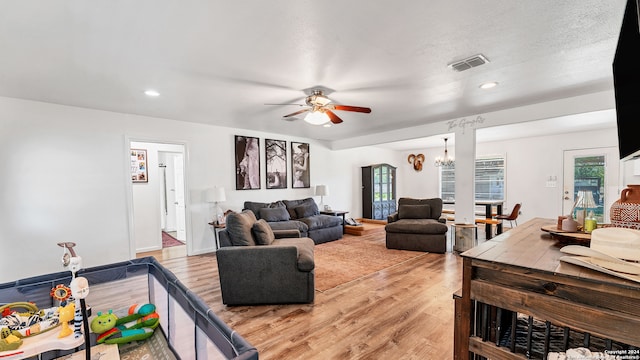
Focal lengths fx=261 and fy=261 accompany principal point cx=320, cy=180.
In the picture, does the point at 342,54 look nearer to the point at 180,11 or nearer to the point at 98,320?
the point at 180,11

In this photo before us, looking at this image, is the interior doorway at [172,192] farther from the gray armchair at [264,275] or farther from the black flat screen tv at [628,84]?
the black flat screen tv at [628,84]

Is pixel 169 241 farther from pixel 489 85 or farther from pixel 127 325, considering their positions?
pixel 489 85

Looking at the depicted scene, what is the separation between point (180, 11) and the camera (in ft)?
5.41

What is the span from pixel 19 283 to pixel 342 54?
2705mm

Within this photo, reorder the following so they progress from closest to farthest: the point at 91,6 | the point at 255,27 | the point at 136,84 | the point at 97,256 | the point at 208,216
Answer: the point at 91,6, the point at 255,27, the point at 136,84, the point at 97,256, the point at 208,216

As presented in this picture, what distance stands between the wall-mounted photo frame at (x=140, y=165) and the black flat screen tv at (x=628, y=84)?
6.39 m

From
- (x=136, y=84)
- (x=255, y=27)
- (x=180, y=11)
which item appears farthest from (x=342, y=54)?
(x=136, y=84)

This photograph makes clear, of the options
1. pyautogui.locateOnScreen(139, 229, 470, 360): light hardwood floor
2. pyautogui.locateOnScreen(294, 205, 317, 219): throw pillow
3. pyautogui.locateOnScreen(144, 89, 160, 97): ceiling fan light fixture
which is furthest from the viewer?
pyautogui.locateOnScreen(294, 205, 317, 219): throw pillow

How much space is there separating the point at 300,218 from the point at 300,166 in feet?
4.55

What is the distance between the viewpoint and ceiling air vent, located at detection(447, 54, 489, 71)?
2.29 m

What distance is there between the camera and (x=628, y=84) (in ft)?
4.03

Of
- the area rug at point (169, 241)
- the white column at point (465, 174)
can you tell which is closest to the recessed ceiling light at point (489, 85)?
the white column at point (465, 174)

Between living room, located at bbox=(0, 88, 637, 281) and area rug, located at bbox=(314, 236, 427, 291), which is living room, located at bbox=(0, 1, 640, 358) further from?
area rug, located at bbox=(314, 236, 427, 291)

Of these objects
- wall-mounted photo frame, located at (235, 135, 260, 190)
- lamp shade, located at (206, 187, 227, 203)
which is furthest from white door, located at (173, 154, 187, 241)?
lamp shade, located at (206, 187, 227, 203)
